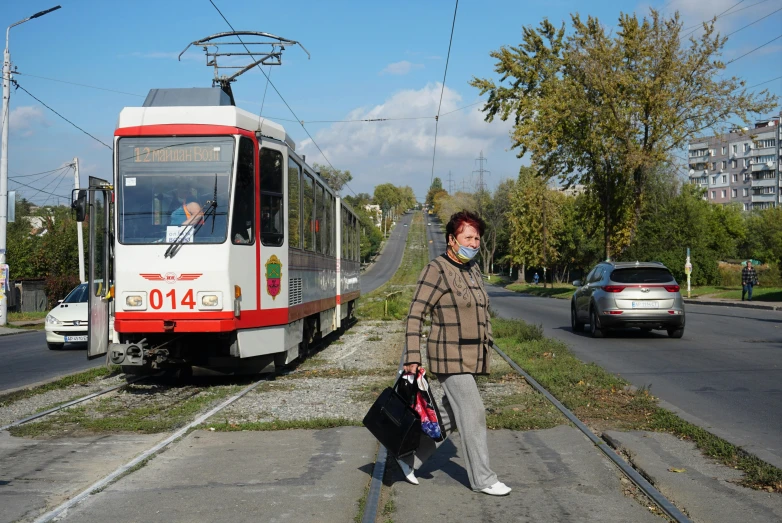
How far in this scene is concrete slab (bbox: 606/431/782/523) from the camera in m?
5.30

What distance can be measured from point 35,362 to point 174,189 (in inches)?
291

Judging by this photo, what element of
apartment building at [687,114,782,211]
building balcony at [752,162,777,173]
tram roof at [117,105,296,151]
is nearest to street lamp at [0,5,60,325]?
tram roof at [117,105,296,151]

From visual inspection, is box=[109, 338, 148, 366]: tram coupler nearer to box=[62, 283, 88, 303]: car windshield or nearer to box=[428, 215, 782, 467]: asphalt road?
box=[428, 215, 782, 467]: asphalt road

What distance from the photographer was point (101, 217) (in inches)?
442

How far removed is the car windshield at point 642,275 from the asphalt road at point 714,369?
1339mm

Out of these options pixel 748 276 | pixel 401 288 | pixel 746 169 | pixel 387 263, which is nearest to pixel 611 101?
pixel 748 276

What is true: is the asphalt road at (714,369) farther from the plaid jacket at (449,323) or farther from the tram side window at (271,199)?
the tram side window at (271,199)

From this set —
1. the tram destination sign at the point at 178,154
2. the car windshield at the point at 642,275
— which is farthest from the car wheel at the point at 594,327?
the tram destination sign at the point at 178,154

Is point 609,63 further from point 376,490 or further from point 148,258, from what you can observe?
point 376,490

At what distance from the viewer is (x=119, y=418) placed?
9055 millimetres

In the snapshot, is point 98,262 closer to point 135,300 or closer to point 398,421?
point 135,300

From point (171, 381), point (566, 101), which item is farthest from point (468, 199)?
point (171, 381)

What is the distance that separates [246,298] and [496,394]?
3.47 metres

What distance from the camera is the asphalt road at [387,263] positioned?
87.7 m
